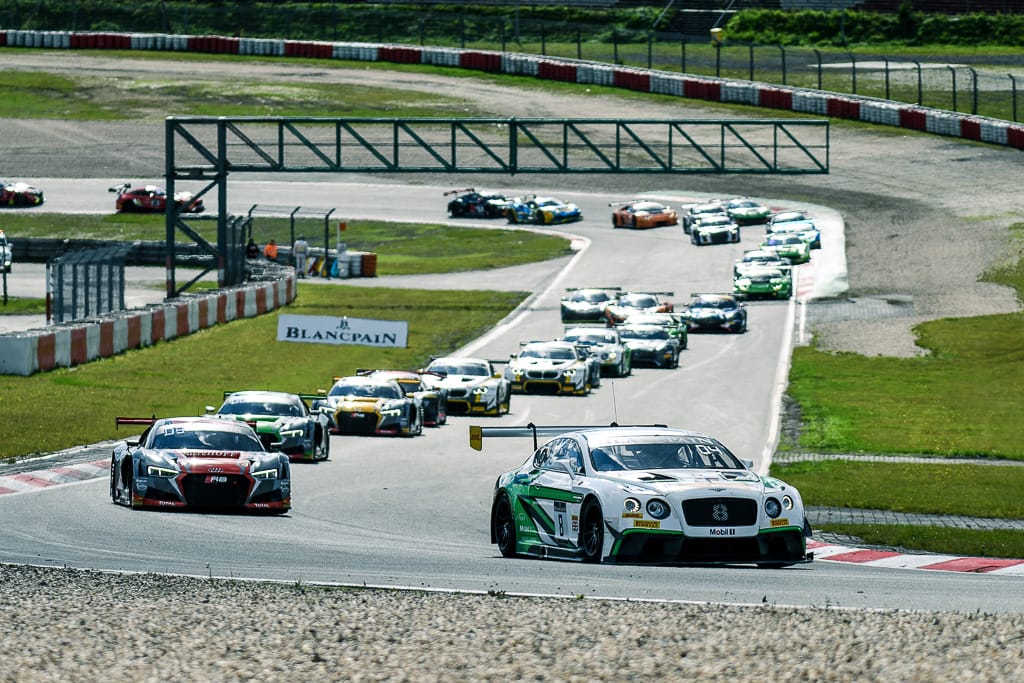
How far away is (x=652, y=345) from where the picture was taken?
4312 centimetres

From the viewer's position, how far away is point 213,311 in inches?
1863

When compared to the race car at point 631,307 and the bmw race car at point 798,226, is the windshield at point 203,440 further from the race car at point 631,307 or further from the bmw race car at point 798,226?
the bmw race car at point 798,226

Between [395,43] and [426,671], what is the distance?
98670mm

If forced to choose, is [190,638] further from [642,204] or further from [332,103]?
[332,103]

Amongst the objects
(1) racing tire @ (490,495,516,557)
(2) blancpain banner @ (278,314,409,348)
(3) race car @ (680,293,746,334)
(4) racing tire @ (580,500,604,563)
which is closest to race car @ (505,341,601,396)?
(2) blancpain banner @ (278,314,409,348)

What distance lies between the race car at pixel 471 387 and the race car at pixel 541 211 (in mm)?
43001

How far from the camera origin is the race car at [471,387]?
34.1 meters

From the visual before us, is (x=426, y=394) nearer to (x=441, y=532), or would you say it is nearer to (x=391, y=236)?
(x=441, y=532)

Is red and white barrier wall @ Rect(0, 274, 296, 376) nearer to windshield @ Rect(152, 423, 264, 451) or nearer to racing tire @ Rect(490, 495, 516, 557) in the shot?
windshield @ Rect(152, 423, 264, 451)

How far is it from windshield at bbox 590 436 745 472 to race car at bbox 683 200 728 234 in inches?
2176

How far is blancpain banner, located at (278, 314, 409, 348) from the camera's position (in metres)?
34.2

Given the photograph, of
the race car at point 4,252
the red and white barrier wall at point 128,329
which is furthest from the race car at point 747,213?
the race car at point 4,252

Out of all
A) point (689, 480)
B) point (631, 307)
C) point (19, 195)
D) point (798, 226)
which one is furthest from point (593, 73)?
point (689, 480)

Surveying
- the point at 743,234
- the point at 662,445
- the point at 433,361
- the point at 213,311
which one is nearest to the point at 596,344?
the point at 433,361
